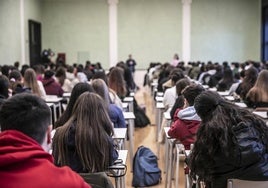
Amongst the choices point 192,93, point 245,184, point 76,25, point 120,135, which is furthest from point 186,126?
point 76,25

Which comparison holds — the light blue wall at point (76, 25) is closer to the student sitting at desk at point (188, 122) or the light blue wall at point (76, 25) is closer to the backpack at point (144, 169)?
the backpack at point (144, 169)

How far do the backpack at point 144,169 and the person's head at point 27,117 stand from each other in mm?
3366

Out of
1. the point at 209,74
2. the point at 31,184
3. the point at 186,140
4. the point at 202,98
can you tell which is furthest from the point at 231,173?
the point at 209,74

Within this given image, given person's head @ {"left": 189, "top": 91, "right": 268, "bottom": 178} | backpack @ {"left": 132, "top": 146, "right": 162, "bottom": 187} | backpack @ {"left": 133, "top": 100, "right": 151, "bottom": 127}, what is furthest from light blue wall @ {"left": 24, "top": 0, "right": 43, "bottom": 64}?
person's head @ {"left": 189, "top": 91, "right": 268, "bottom": 178}

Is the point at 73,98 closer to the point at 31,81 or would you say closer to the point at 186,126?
the point at 186,126

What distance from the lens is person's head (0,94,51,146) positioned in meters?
1.66

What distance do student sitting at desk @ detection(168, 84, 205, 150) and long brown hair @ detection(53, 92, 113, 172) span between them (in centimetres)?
108

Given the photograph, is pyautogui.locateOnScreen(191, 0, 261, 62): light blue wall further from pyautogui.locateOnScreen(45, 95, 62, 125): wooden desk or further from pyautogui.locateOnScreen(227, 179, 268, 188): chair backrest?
pyautogui.locateOnScreen(227, 179, 268, 188): chair backrest

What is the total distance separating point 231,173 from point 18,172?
1663mm

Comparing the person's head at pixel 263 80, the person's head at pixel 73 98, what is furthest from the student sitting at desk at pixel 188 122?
the person's head at pixel 263 80

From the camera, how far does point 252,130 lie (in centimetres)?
283

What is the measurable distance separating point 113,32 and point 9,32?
631 centimetres

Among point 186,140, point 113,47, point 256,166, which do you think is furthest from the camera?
point 113,47

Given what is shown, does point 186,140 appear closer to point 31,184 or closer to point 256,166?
point 256,166
